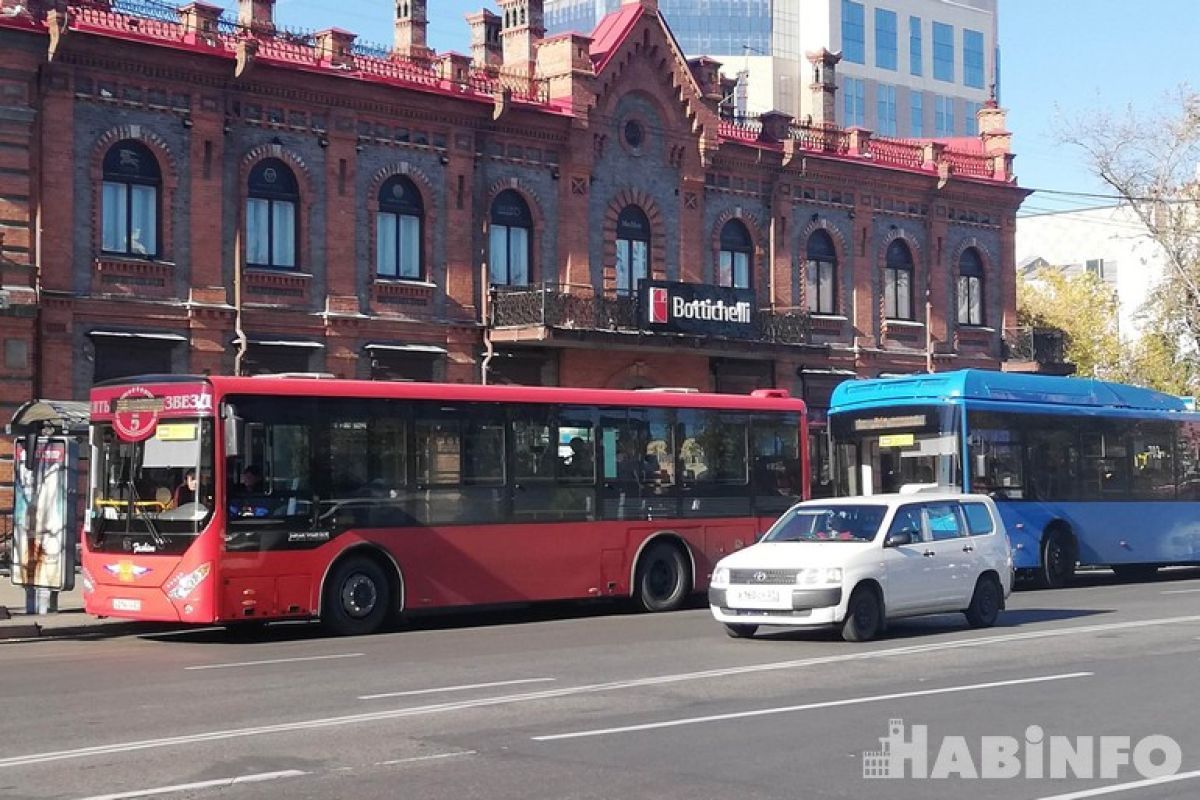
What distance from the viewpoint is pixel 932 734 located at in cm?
1156

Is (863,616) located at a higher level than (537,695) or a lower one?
higher

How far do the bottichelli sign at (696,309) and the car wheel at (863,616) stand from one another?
59.4ft

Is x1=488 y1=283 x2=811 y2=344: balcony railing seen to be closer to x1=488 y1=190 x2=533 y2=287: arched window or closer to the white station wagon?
x1=488 y1=190 x2=533 y2=287: arched window

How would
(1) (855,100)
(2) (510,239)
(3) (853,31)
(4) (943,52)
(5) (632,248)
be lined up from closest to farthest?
(2) (510,239) < (5) (632,248) < (1) (855,100) < (3) (853,31) < (4) (943,52)

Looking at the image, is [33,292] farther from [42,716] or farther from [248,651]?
[42,716]

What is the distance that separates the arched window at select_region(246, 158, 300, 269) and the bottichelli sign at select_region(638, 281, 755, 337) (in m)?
8.00

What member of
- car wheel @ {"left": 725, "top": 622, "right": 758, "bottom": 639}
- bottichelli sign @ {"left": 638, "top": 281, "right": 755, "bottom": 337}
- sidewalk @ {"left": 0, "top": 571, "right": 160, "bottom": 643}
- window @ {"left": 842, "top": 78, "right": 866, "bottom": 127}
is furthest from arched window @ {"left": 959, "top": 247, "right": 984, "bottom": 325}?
window @ {"left": 842, "top": 78, "right": 866, "bottom": 127}

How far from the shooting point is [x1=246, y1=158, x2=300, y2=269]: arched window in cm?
3127

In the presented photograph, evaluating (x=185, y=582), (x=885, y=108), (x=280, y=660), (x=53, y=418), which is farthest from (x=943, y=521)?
(x=885, y=108)

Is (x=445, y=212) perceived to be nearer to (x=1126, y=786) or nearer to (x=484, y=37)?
(x=484, y=37)

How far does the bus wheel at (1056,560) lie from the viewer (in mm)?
28203

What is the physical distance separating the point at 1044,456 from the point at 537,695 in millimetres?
16878

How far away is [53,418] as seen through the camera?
22.0 meters

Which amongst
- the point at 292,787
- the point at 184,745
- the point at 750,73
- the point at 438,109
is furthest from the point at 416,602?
the point at 750,73
